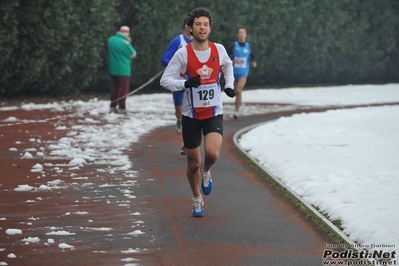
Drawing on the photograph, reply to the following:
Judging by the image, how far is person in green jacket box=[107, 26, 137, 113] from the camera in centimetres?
2333

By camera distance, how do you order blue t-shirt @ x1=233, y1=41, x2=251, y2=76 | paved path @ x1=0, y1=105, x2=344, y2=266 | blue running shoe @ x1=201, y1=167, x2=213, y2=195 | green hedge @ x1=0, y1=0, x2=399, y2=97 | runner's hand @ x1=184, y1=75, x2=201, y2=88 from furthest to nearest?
green hedge @ x1=0, y1=0, x2=399, y2=97
blue t-shirt @ x1=233, y1=41, x2=251, y2=76
blue running shoe @ x1=201, y1=167, x2=213, y2=195
runner's hand @ x1=184, y1=75, x2=201, y2=88
paved path @ x1=0, y1=105, x2=344, y2=266

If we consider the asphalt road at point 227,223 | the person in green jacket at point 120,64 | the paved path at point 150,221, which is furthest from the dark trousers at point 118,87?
the asphalt road at point 227,223

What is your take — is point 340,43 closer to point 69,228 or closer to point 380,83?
point 380,83

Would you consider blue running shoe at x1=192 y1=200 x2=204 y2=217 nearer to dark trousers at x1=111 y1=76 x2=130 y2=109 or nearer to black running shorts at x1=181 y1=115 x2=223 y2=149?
black running shorts at x1=181 y1=115 x2=223 y2=149

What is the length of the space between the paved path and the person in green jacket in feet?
32.8

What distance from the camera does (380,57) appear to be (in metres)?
42.1

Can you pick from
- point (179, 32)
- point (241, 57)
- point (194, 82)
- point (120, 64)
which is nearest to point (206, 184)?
point (194, 82)

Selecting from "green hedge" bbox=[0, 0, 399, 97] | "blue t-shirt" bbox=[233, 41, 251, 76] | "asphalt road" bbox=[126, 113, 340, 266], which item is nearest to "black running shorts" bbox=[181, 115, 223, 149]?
"asphalt road" bbox=[126, 113, 340, 266]

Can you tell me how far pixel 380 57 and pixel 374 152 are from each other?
2883 centimetres

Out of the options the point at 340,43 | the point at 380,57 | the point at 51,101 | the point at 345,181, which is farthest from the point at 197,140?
the point at 380,57

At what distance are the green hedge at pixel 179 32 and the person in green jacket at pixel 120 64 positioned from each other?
2.67 metres

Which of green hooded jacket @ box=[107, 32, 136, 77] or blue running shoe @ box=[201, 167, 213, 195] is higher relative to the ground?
blue running shoe @ box=[201, 167, 213, 195]

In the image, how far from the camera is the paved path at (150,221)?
7516 mm

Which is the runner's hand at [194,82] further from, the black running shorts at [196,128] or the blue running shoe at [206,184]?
the blue running shoe at [206,184]
